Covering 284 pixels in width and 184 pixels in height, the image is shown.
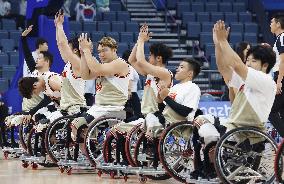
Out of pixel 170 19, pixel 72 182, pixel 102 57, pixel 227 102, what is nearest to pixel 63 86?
pixel 102 57

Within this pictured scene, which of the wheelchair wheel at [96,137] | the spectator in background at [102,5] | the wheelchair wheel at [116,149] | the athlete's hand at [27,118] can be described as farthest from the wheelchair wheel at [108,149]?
the spectator in background at [102,5]

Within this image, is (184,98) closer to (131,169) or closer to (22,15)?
(131,169)

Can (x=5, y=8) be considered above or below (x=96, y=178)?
above

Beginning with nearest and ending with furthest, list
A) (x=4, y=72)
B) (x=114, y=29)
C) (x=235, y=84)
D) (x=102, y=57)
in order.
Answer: (x=235, y=84) < (x=102, y=57) < (x=4, y=72) < (x=114, y=29)

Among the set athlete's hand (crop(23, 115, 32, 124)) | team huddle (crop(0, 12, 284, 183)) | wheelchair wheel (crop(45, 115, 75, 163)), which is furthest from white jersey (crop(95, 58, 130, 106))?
athlete's hand (crop(23, 115, 32, 124))

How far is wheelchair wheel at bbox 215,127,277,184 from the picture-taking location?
20.4 ft

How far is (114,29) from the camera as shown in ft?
64.5

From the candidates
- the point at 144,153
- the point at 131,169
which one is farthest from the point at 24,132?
the point at 144,153

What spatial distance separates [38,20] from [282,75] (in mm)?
5889

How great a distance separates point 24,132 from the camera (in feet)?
33.9

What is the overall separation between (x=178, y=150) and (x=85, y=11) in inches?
513

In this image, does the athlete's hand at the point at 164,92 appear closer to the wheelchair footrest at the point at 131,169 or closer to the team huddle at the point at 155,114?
the team huddle at the point at 155,114

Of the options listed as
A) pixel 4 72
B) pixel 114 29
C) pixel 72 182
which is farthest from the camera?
pixel 114 29

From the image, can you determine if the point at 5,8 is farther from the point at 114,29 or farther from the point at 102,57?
the point at 102,57
